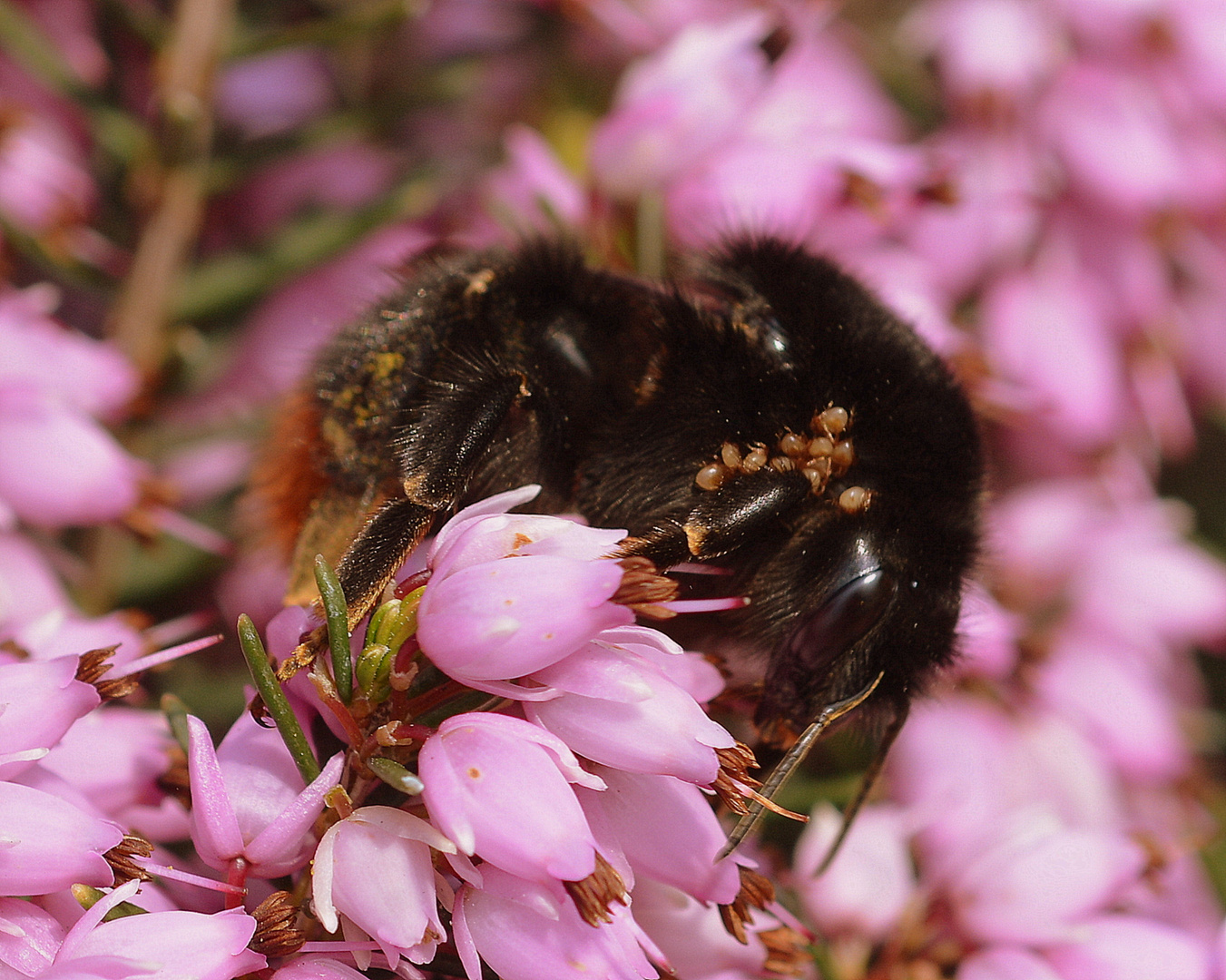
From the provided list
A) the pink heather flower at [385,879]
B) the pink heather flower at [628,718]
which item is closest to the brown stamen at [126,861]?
the pink heather flower at [385,879]

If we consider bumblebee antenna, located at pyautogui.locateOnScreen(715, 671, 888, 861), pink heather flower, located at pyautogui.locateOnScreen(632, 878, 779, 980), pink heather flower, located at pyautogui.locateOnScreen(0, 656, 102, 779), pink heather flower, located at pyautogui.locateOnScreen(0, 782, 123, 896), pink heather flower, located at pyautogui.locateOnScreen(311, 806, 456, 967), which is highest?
pink heather flower, located at pyautogui.locateOnScreen(0, 656, 102, 779)

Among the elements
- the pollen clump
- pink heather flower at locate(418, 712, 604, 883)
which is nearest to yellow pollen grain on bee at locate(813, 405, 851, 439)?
the pollen clump

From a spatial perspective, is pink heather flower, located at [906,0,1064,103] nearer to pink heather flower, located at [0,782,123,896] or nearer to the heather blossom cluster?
the heather blossom cluster

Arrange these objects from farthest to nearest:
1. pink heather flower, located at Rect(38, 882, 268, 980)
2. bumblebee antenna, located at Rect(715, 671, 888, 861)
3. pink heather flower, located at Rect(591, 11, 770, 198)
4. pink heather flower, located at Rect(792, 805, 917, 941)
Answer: pink heather flower, located at Rect(591, 11, 770, 198), pink heather flower, located at Rect(792, 805, 917, 941), bumblebee antenna, located at Rect(715, 671, 888, 861), pink heather flower, located at Rect(38, 882, 268, 980)

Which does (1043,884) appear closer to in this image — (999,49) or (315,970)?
(315,970)

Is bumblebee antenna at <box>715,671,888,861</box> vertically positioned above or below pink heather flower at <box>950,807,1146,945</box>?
above

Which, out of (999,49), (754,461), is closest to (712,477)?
(754,461)

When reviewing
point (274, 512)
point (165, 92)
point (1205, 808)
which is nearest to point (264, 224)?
point (165, 92)
